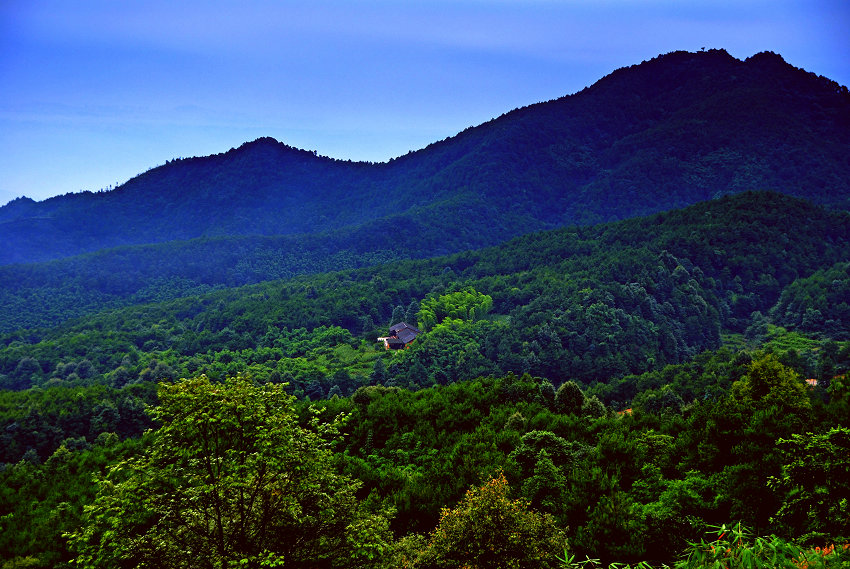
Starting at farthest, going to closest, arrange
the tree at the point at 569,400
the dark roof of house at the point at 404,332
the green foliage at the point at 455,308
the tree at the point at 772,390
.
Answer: the green foliage at the point at 455,308 < the dark roof of house at the point at 404,332 < the tree at the point at 569,400 < the tree at the point at 772,390

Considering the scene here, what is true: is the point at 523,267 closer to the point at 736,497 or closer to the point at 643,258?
the point at 643,258

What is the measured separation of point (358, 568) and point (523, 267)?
85838mm

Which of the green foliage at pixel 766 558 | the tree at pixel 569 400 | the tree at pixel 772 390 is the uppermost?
the green foliage at pixel 766 558

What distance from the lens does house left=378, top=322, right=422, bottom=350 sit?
70.5 metres

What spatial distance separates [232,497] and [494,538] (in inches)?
229

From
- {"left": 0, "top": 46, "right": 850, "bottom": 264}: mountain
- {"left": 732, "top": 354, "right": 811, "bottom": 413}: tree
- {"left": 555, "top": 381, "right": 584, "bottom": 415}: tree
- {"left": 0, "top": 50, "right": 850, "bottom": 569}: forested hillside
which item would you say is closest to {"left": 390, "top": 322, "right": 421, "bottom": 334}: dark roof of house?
{"left": 0, "top": 50, "right": 850, "bottom": 569}: forested hillside

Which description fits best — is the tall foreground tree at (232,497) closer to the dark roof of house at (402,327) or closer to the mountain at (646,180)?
the dark roof of house at (402,327)

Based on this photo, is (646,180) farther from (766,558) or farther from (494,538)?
(766,558)

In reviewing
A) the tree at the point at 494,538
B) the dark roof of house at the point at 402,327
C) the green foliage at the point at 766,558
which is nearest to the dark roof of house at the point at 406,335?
the dark roof of house at the point at 402,327

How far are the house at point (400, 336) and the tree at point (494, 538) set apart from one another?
5539 cm

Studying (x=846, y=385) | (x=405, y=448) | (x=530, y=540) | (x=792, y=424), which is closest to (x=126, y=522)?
(x=530, y=540)

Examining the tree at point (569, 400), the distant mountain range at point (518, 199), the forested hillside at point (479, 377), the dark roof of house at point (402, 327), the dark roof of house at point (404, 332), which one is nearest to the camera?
the forested hillside at point (479, 377)

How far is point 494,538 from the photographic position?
11.2 m

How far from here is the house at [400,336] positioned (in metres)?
70.5
